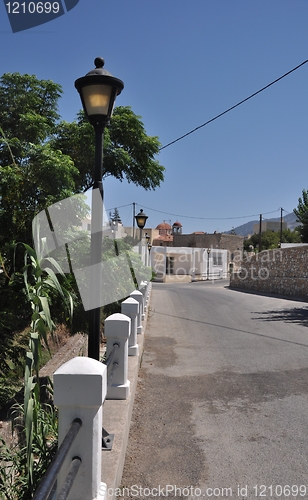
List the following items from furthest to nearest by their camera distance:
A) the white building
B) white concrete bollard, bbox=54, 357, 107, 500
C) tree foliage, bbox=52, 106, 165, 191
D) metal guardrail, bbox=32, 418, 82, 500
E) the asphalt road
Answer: the white building → tree foliage, bbox=52, 106, 165, 191 → the asphalt road → white concrete bollard, bbox=54, 357, 107, 500 → metal guardrail, bbox=32, 418, 82, 500

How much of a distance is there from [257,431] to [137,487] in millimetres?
1712

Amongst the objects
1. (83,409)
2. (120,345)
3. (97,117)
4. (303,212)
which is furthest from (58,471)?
(303,212)

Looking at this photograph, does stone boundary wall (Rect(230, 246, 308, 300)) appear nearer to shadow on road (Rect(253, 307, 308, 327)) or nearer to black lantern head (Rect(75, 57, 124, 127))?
shadow on road (Rect(253, 307, 308, 327))

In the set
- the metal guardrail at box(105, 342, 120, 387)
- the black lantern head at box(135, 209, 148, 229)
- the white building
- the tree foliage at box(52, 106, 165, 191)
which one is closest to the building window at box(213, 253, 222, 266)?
the white building

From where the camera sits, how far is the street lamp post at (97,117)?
398cm

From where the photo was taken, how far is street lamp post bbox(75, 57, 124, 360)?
3.98m

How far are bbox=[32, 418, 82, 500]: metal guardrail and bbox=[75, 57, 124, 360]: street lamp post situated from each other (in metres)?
1.67

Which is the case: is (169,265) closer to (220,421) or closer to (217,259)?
(217,259)

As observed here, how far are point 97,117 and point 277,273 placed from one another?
26.8 metres

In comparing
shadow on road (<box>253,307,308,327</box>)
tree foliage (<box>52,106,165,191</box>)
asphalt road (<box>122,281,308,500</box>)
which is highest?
tree foliage (<box>52,106,165,191</box>)

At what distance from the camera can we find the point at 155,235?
70.5 m

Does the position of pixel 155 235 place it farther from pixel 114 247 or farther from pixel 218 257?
pixel 114 247

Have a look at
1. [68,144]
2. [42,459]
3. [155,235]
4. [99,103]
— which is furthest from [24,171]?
[155,235]

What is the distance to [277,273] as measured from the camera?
29.4m
